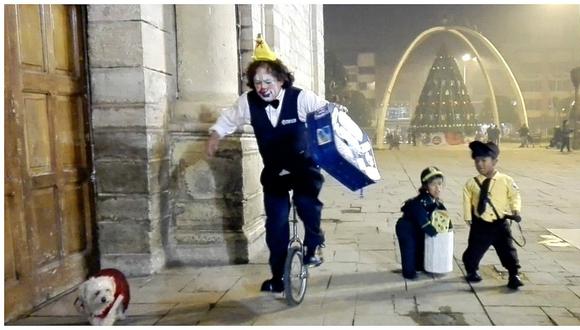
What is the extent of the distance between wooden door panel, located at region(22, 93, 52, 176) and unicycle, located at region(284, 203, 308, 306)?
1974mm

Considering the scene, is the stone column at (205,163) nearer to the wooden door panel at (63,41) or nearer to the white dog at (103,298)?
the wooden door panel at (63,41)

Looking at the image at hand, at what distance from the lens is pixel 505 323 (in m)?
3.33

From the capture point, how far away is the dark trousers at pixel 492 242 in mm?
4092

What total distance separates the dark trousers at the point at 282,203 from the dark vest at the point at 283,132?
15cm

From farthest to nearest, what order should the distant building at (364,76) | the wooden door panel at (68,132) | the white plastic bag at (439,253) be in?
the distant building at (364,76), the white plastic bag at (439,253), the wooden door panel at (68,132)

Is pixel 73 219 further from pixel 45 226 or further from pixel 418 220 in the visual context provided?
pixel 418 220

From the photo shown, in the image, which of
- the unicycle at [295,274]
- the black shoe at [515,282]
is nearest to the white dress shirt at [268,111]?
the unicycle at [295,274]

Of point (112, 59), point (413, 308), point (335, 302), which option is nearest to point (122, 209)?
point (112, 59)

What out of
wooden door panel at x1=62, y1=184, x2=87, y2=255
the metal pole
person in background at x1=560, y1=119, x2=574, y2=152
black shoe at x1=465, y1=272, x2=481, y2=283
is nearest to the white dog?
wooden door panel at x1=62, y1=184, x2=87, y2=255

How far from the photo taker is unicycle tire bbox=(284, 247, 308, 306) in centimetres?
362

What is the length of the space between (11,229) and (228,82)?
8.00 feet

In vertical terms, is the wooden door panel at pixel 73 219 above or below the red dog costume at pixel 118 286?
above

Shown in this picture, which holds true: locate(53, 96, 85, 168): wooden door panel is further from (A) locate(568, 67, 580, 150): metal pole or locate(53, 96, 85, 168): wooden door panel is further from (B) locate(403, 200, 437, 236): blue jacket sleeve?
(A) locate(568, 67, 580, 150): metal pole

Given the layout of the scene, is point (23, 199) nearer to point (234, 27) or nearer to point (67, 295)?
point (67, 295)
